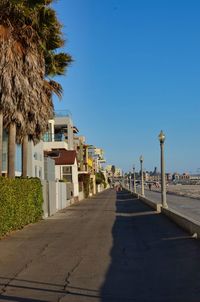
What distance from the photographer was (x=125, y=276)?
33.2 ft

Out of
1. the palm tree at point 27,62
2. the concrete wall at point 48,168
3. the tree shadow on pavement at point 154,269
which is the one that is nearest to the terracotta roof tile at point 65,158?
the concrete wall at point 48,168

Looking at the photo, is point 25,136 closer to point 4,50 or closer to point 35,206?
point 35,206

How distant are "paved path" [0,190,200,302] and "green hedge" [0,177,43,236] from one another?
2.27ft

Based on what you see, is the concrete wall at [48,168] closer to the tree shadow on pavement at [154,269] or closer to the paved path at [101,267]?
the paved path at [101,267]

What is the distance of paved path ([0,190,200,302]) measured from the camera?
8531mm

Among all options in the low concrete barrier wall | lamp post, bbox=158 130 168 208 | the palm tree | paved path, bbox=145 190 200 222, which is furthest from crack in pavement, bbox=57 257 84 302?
lamp post, bbox=158 130 168 208

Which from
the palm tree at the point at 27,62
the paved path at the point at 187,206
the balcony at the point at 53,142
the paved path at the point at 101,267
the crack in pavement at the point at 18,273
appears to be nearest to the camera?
the paved path at the point at 101,267

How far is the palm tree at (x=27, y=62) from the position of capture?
20406mm

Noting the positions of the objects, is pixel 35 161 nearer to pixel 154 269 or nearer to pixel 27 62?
pixel 27 62

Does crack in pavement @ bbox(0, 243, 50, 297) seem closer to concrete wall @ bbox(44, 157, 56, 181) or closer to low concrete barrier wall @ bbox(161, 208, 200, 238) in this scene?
low concrete barrier wall @ bbox(161, 208, 200, 238)

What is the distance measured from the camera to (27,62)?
21.7 meters

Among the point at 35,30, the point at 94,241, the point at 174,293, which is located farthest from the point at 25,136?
the point at 174,293

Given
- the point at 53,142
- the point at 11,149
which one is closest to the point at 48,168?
the point at 53,142

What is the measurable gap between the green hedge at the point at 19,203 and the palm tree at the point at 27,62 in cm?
160
